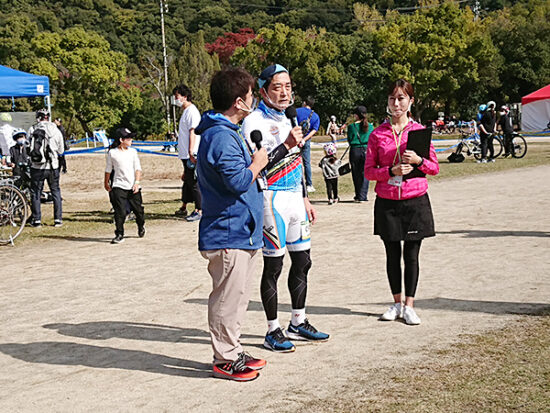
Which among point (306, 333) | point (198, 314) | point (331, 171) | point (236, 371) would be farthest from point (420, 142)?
point (331, 171)

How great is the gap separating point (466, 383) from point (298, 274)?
4.79 feet

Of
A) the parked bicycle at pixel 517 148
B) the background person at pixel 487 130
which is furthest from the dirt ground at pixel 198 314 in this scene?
the parked bicycle at pixel 517 148

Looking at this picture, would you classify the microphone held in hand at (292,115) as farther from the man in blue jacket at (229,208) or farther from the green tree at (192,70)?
the green tree at (192,70)

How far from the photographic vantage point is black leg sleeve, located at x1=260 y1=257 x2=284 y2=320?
4766 millimetres

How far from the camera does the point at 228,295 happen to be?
4246mm

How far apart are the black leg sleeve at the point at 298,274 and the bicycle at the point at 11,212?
261 inches

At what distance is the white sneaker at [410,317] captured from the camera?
5344 millimetres

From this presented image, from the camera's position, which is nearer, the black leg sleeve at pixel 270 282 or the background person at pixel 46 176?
the black leg sleeve at pixel 270 282

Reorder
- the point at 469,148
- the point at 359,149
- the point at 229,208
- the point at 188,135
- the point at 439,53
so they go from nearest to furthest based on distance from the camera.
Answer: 1. the point at 229,208
2. the point at 188,135
3. the point at 359,149
4. the point at 469,148
5. the point at 439,53

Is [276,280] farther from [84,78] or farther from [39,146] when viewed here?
[84,78]

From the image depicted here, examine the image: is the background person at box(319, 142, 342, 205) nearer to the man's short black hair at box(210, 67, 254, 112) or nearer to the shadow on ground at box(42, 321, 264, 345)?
the shadow on ground at box(42, 321, 264, 345)

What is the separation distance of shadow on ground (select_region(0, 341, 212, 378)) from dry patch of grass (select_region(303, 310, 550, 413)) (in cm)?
113

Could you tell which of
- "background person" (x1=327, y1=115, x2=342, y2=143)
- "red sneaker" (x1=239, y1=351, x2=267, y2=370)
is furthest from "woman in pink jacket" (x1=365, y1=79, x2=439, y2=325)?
"background person" (x1=327, y1=115, x2=342, y2=143)

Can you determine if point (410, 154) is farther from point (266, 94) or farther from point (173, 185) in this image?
point (173, 185)
